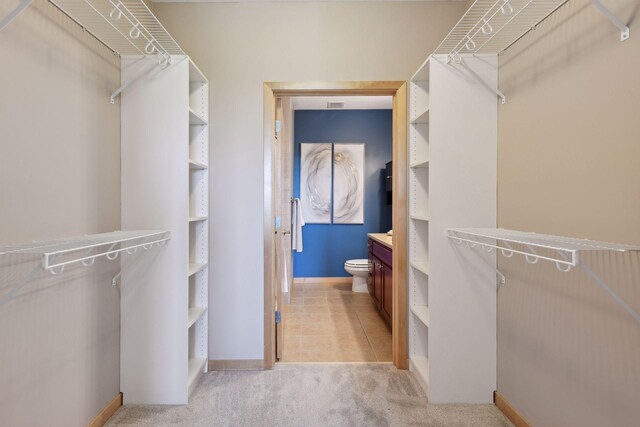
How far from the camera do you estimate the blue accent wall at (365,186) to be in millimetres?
5148

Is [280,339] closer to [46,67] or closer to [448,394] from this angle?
[448,394]

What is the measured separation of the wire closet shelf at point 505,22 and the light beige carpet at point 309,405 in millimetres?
1897

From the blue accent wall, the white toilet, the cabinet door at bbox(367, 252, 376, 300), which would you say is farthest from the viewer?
the blue accent wall

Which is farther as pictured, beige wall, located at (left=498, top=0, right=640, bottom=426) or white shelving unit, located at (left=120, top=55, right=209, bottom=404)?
white shelving unit, located at (left=120, top=55, right=209, bottom=404)

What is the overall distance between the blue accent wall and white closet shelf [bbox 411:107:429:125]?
281 cm

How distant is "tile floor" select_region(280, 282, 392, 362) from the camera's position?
2688 mm

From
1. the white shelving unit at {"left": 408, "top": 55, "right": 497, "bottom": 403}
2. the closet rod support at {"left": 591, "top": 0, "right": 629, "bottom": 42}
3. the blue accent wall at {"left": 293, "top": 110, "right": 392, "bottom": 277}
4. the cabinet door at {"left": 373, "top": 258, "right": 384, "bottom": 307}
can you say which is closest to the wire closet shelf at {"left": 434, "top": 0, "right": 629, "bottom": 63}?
the closet rod support at {"left": 591, "top": 0, "right": 629, "bottom": 42}

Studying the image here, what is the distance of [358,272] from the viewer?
453 centimetres

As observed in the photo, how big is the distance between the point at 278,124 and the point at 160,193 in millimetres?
1053

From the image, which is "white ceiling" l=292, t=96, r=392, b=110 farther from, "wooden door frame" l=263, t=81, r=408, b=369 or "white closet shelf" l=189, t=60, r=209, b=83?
"white closet shelf" l=189, t=60, r=209, b=83

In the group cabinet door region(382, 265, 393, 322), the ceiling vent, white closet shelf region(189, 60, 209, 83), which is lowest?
cabinet door region(382, 265, 393, 322)

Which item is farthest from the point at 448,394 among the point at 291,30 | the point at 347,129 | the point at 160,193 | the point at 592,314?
the point at 347,129

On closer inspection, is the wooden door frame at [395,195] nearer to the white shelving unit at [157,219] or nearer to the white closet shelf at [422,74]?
the white closet shelf at [422,74]

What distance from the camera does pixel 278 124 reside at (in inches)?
103
